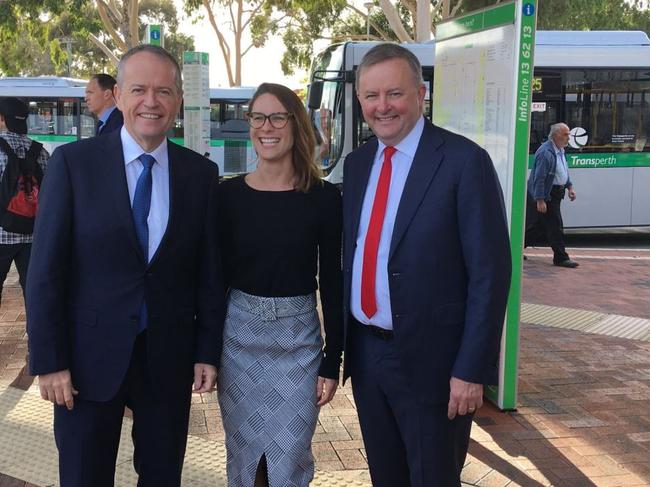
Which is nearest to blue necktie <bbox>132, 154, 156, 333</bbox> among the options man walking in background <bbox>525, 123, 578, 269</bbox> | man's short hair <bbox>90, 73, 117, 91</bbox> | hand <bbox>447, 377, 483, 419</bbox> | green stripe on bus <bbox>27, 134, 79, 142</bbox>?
hand <bbox>447, 377, 483, 419</bbox>

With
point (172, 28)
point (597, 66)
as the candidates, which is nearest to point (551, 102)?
point (597, 66)

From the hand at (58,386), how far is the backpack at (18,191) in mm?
3081

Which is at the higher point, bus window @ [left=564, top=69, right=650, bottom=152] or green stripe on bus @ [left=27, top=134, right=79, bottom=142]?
bus window @ [left=564, top=69, right=650, bottom=152]

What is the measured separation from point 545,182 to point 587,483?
660cm

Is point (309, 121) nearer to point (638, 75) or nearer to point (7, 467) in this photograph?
point (7, 467)

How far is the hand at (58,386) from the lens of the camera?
241cm

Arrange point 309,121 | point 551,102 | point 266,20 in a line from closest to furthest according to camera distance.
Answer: point 309,121 < point 551,102 < point 266,20

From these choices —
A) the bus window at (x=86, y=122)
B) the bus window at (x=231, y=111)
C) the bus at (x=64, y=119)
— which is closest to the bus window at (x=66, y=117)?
the bus at (x=64, y=119)

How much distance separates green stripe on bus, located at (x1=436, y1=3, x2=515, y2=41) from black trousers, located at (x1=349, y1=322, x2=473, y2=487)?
2076mm

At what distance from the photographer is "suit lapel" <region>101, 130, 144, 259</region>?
94.9 inches

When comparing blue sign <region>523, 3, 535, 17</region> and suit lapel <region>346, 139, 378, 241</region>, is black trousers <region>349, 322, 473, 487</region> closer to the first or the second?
suit lapel <region>346, 139, 378, 241</region>

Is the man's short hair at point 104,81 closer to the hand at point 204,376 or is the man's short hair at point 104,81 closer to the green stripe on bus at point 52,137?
the hand at point 204,376

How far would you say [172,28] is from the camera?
45.2 meters

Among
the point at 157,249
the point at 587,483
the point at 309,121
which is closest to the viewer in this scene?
the point at 157,249
